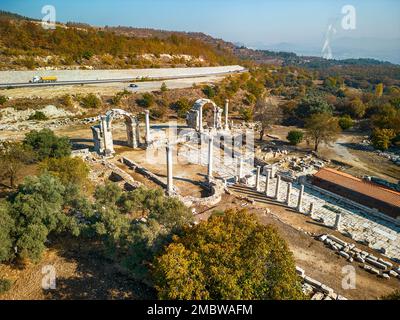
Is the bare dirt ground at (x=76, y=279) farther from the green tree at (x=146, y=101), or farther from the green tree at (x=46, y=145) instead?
the green tree at (x=146, y=101)

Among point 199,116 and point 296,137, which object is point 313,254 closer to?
point 296,137

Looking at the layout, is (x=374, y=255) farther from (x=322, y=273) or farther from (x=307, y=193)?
(x=307, y=193)

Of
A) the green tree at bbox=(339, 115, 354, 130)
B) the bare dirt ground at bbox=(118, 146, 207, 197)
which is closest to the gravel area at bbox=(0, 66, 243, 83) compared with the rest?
the bare dirt ground at bbox=(118, 146, 207, 197)

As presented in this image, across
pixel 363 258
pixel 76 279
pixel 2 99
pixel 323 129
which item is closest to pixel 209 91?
pixel 323 129

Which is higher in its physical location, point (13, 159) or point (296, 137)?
point (13, 159)

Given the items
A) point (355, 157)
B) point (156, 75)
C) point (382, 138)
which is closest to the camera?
point (355, 157)
